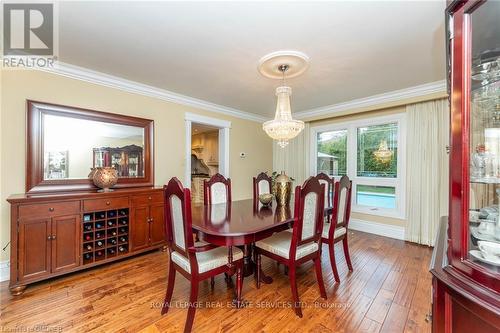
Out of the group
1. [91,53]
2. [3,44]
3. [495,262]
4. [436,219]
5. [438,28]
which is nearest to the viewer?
[495,262]

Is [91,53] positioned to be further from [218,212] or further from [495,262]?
[495,262]

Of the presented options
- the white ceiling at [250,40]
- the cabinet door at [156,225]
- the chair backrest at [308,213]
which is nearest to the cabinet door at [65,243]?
the cabinet door at [156,225]

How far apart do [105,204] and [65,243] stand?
51 centimetres

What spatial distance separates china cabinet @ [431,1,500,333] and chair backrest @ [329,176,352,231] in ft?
4.13

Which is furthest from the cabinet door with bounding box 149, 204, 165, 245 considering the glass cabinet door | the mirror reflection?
the glass cabinet door

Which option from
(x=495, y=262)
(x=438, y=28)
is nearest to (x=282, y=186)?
(x=495, y=262)

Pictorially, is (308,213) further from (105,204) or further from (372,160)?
(372,160)

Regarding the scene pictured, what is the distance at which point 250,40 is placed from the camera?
207 centimetres

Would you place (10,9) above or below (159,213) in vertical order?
above

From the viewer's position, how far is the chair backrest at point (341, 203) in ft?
7.31

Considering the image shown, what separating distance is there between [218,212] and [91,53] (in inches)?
85.4

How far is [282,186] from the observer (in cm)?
258

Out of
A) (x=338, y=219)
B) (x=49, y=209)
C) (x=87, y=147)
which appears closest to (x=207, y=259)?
(x=338, y=219)

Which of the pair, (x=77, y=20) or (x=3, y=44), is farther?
(x=3, y=44)
